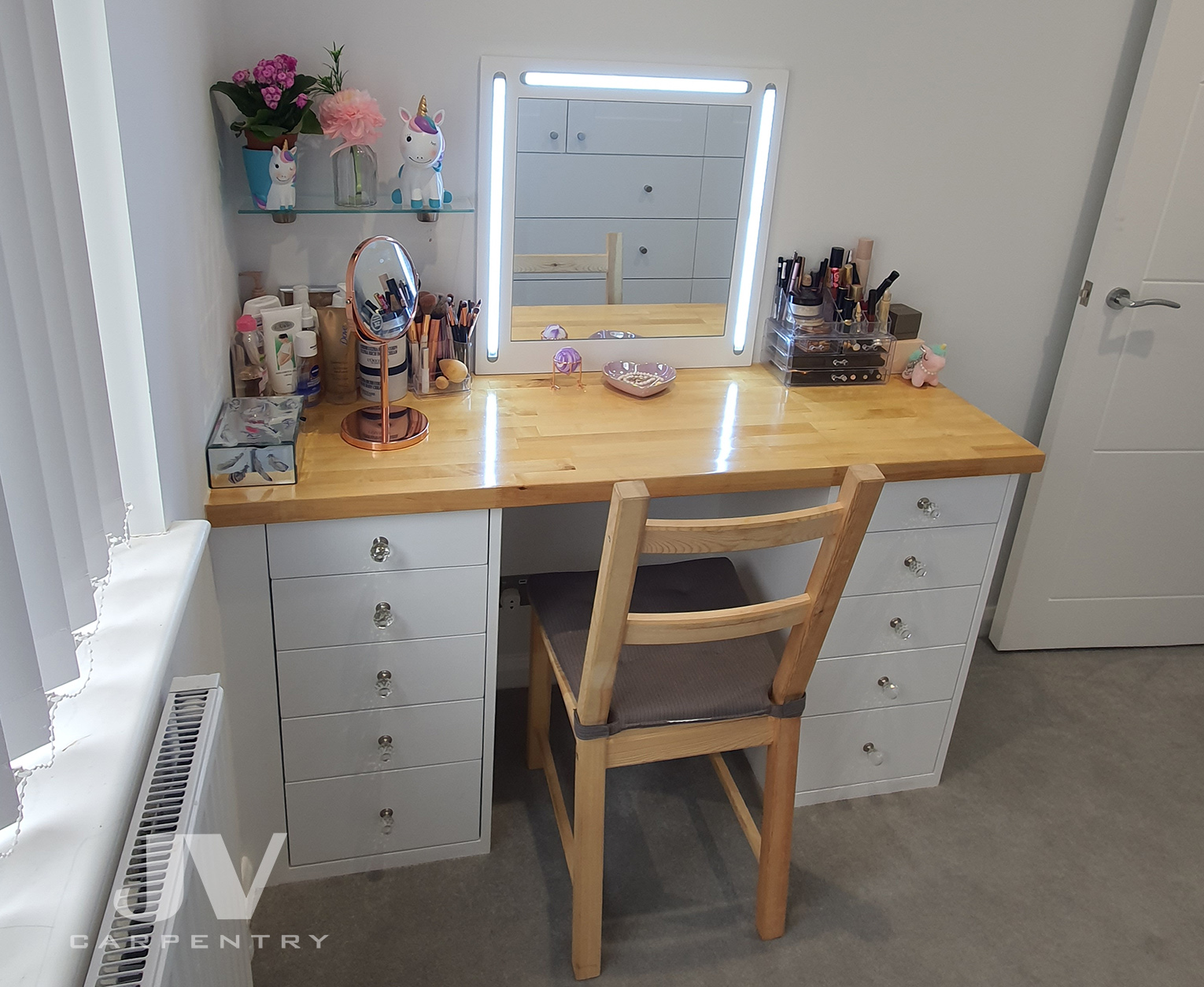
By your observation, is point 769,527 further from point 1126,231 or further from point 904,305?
point 1126,231

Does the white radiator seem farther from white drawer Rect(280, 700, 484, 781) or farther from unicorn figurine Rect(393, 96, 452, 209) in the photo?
unicorn figurine Rect(393, 96, 452, 209)

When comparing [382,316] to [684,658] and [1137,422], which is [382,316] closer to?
[684,658]

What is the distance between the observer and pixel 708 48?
6.31ft

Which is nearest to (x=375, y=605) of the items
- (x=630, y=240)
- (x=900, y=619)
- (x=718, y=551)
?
(x=718, y=551)

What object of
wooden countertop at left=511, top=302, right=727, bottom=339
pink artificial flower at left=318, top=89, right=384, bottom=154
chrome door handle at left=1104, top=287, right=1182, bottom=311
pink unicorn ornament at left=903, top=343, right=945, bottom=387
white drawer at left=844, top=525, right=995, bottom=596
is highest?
pink artificial flower at left=318, top=89, right=384, bottom=154

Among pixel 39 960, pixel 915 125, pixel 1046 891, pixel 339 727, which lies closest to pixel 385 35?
pixel 915 125

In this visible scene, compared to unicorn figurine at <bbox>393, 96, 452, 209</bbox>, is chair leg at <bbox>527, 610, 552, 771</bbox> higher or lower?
lower

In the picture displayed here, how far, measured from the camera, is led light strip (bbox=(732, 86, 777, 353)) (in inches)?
78.6

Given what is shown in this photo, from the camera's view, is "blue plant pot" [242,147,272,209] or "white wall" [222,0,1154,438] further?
"white wall" [222,0,1154,438]

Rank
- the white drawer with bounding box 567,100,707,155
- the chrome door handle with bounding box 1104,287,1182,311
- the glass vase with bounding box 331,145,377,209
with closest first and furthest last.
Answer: the glass vase with bounding box 331,145,377,209, the white drawer with bounding box 567,100,707,155, the chrome door handle with bounding box 1104,287,1182,311

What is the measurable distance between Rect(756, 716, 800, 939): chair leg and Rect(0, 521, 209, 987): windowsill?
980mm

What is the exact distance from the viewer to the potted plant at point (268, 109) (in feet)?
5.36

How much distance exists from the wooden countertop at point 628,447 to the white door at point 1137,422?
0.52 metres

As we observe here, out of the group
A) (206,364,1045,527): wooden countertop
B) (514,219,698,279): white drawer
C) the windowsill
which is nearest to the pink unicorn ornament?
(206,364,1045,527): wooden countertop
